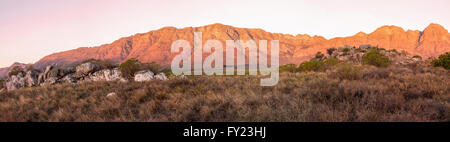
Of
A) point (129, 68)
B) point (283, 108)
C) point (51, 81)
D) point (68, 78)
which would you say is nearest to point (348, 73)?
point (283, 108)

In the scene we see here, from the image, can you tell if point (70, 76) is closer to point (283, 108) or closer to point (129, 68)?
point (129, 68)

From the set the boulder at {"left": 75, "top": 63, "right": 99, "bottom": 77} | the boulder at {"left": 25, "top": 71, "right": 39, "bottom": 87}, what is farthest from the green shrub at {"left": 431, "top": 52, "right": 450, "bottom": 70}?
the boulder at {"left": 25, "top": 71, "right": 39, "bottom": 87}

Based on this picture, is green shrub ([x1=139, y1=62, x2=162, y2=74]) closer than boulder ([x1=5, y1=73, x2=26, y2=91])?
Yes

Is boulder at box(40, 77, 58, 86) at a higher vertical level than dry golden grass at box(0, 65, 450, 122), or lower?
lower

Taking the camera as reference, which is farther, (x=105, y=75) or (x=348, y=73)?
(x=105, y=75)

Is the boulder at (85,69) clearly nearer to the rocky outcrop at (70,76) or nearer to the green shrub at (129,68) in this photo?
the rocky outcrop at (70,76)

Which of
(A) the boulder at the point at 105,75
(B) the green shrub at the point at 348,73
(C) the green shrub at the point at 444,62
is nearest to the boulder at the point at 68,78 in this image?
(A) the boulder at the point at 105,75

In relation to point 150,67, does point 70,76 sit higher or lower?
lower

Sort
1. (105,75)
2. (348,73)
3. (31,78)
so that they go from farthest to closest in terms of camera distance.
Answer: (31,78) → (105,75) → (348,73)

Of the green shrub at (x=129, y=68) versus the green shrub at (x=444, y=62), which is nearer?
the green shrub at (x=444, y=62)

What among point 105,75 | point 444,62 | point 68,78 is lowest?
point 68,78

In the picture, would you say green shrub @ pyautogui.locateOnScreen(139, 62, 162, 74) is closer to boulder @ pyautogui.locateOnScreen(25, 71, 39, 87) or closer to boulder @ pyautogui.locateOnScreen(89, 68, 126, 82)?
boulder @ pyautogui.locateOnScreen(89, 68, 126, 82)
